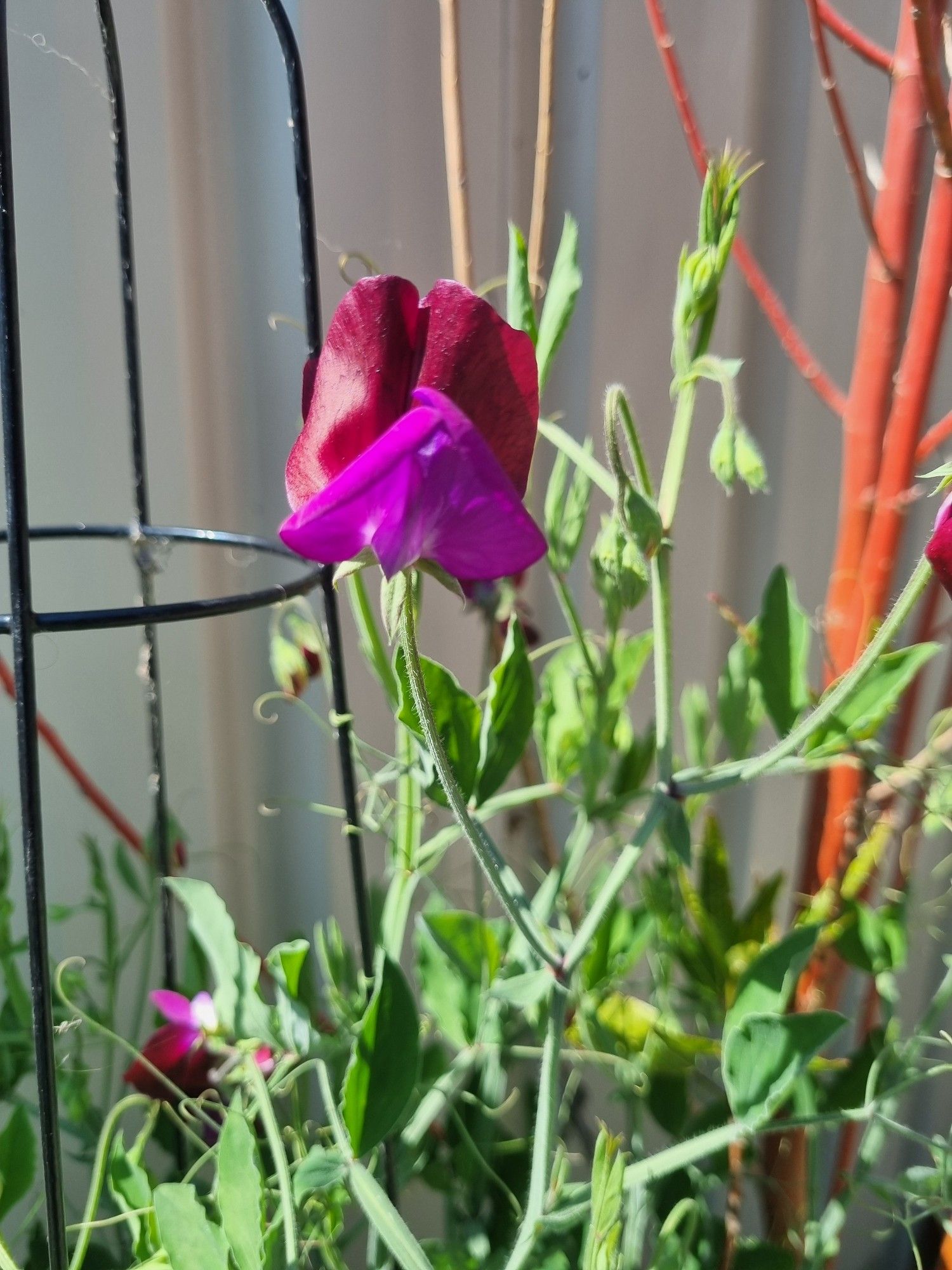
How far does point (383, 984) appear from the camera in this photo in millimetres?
404

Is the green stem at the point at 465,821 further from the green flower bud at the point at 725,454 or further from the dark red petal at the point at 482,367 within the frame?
the green flower bud at the point at 725,454

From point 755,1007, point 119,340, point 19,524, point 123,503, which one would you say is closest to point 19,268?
point 119,340

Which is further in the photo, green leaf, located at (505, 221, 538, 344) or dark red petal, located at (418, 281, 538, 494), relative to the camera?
green leaf, located at (505, 221, 538, 344)

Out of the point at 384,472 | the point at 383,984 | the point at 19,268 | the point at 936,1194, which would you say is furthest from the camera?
the point at 19,268

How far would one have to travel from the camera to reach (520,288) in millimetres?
Answer: 434

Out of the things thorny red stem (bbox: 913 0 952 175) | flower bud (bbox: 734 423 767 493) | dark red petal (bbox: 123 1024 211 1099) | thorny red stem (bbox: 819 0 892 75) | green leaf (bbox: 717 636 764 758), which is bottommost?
dark red petal (bbox: 123 1024 211 1099)

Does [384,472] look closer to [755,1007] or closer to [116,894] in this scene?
[755,1007]

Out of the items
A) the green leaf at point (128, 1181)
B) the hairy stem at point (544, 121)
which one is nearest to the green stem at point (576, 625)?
the hairy stem at point (544, 121)

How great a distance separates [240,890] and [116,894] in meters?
0.11

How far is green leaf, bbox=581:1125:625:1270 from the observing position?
1.09 feet

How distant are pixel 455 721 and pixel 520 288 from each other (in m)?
0.21

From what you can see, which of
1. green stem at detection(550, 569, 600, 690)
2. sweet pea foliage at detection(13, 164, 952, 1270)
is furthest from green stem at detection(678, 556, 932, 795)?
green stem at detection(550, 569, 600, 690)

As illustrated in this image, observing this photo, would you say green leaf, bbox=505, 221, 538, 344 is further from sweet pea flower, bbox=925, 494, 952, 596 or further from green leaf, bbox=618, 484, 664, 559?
sweet pea flower, bbox=925, 494, 952, 596

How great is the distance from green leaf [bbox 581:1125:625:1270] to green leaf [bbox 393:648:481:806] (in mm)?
160
